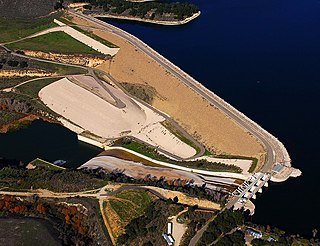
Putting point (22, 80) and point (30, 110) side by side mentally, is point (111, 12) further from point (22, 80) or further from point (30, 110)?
point (30, 110)

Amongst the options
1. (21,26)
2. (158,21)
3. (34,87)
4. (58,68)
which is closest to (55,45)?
(58,68)

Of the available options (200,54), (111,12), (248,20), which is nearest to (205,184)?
(200,54)

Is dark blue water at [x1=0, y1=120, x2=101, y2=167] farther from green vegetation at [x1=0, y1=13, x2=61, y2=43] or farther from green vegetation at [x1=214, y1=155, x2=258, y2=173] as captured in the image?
green vegetation at [x1=0, y1=13, x2=61, y2=43]

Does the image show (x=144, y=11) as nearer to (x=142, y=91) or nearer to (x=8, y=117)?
(x=142, y=91)

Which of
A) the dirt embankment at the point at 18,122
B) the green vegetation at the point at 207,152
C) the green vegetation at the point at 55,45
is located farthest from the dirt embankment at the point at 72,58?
the green vegetation at the point at 207,152

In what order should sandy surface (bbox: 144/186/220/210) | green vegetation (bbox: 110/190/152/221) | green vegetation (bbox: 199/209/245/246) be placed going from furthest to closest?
sandy surface (bbox: 144/186/220/210) → green vegetation (bbox: 110/190/152/221) → green vegetation (bbox: 199/209/245/246)

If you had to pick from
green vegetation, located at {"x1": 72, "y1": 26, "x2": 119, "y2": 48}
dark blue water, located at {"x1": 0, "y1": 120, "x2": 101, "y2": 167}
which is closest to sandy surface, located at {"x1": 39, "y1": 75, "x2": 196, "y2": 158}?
dark blue water, located at {"x1": 0, "y1": 120, "x2": 101, "y2": 167}
